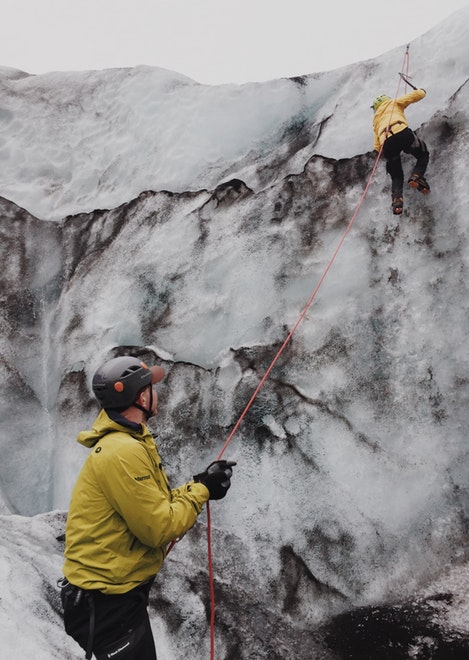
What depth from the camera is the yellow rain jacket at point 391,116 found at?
4570 mm

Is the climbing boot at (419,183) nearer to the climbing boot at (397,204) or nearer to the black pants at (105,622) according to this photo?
the climbing boot at (397,204)

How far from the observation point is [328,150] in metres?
5.36

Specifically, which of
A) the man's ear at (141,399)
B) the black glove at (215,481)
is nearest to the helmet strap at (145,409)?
the man's ear at (141,399)

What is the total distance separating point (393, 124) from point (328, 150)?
88cm

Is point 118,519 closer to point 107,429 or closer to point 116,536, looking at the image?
point 116,536

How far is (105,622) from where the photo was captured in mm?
2215

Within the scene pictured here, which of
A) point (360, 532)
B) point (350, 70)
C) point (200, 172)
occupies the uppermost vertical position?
point (350, 70)

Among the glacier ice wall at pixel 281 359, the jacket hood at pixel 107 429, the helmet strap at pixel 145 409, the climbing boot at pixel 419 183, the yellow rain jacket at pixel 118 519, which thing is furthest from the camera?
the climbing boot at pixel 419 183

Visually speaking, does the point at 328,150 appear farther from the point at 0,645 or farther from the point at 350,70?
the point at 0,645

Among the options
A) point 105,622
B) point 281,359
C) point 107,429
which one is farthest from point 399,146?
point 105,622

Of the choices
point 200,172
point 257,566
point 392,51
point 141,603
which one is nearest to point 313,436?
point 257,566

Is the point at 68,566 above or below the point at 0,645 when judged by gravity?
above

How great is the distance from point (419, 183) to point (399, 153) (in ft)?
1.13

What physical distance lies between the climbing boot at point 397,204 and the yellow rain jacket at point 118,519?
3129 millimetres
